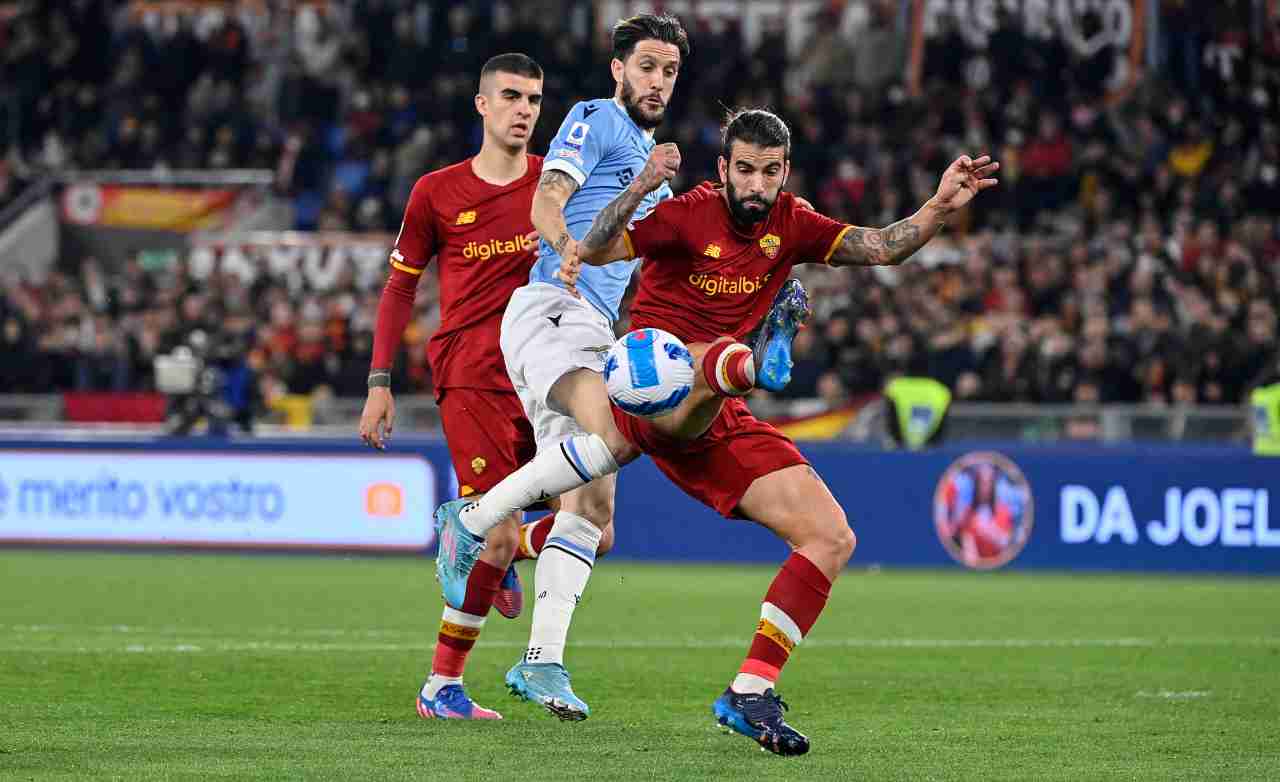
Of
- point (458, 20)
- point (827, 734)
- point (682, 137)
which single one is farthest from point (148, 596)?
point (458, 20)

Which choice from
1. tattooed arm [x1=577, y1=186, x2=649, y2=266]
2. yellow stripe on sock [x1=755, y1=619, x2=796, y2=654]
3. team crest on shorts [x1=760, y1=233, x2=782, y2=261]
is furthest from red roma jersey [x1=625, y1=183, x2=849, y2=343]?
yellow stripe on sock [x1=755, y1=619, x2=796, y2=654]

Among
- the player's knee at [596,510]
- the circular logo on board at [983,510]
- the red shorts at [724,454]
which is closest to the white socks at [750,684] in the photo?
the red shorts at [724,454]

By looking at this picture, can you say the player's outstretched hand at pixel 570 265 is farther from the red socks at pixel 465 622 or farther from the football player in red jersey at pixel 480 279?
the red socks at pixel 465 622

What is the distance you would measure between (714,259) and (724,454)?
2.23ft

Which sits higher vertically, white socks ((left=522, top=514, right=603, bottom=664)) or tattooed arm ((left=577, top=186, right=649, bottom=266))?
tattooed arm ((left=577, top=186, right=649, bottom=266))

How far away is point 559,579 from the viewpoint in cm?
746

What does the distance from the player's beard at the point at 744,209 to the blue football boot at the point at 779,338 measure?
0.38m

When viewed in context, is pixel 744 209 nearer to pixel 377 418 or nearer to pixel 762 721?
pixel 762 721

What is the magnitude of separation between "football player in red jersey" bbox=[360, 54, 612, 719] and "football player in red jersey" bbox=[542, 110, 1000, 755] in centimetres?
92

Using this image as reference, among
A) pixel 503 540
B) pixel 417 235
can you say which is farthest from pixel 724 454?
pixel 417 235

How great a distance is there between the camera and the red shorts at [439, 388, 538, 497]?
800 centimetres

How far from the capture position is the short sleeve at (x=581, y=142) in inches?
296

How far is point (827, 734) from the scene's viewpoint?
705 cm

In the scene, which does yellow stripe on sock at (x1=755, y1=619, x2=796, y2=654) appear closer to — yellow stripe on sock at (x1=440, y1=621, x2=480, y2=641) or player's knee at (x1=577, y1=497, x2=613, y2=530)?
player's knee at (x1=577, y1=497, x2=613, y2=530)
